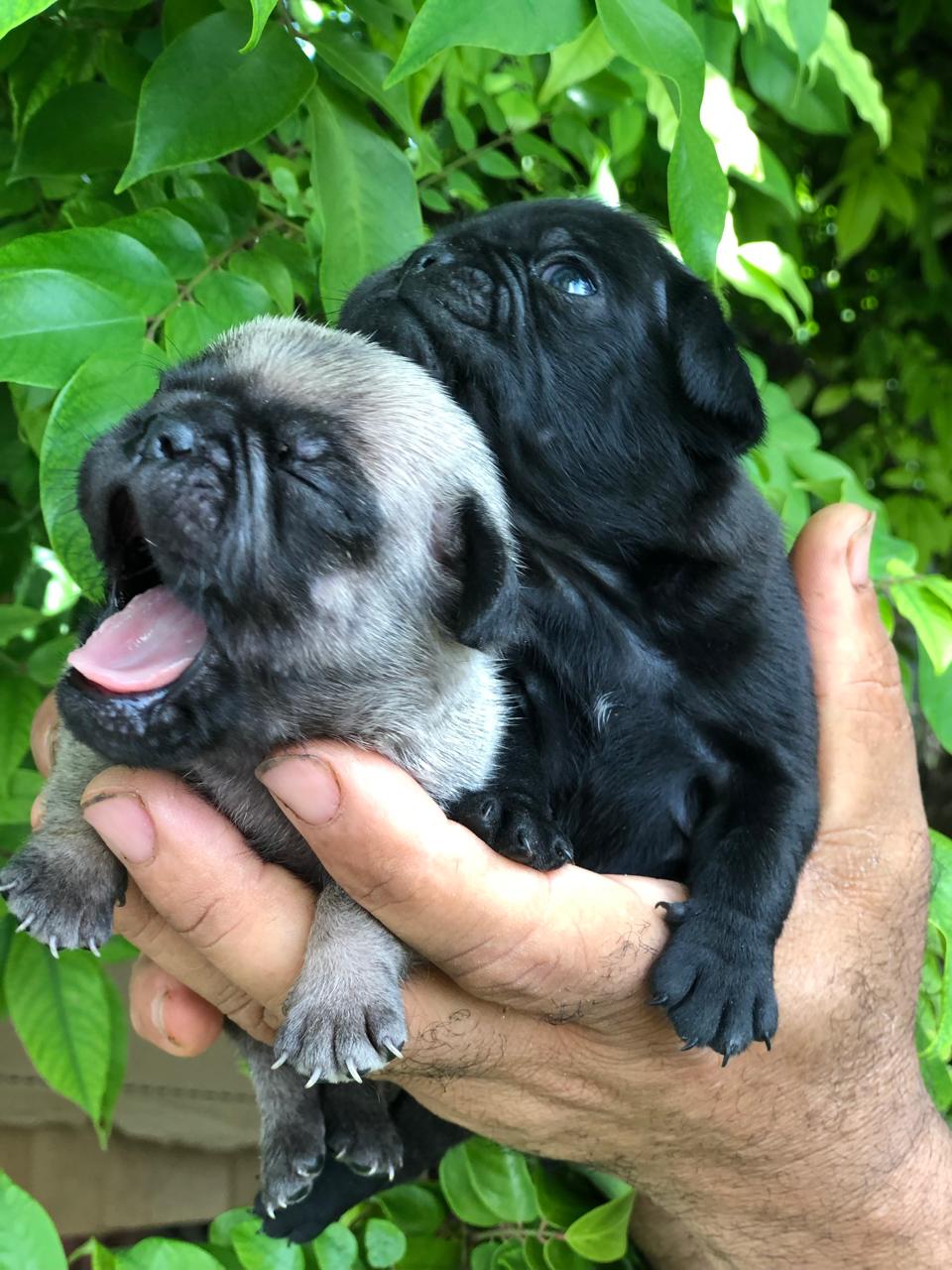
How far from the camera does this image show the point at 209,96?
173cm

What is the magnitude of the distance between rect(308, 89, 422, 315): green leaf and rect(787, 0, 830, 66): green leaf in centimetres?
60

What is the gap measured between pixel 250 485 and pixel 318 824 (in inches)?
17.2

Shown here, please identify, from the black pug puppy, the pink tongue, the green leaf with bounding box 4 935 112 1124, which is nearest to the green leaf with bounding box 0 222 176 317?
the black pug puppy

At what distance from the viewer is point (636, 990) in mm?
1938

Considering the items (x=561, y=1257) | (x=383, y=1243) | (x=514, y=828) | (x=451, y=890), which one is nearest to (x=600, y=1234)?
(x=561, y=1257)

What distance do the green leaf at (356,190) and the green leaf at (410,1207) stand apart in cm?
182

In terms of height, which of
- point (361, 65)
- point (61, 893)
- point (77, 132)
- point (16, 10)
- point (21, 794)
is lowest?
point (21, 794)

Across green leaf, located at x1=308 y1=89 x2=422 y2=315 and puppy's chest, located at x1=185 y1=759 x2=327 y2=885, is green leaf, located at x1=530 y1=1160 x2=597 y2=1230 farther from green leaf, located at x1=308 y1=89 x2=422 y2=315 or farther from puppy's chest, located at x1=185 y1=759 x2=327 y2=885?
green leaf, located at x1=308 y1=89 x2=422 y2=315

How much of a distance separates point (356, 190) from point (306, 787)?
36.8 inches

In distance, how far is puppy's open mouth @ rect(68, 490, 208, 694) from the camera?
1.60 metres

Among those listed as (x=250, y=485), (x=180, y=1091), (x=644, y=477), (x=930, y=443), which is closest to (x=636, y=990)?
(x=644, y=477)

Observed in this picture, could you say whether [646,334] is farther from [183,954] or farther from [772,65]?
Result: [183,954]

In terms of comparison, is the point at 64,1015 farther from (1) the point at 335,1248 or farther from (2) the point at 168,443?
(2) the point at 168,443

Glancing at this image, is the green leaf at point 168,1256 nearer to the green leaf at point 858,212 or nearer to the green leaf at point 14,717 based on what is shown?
the green leaf at point 14,717
